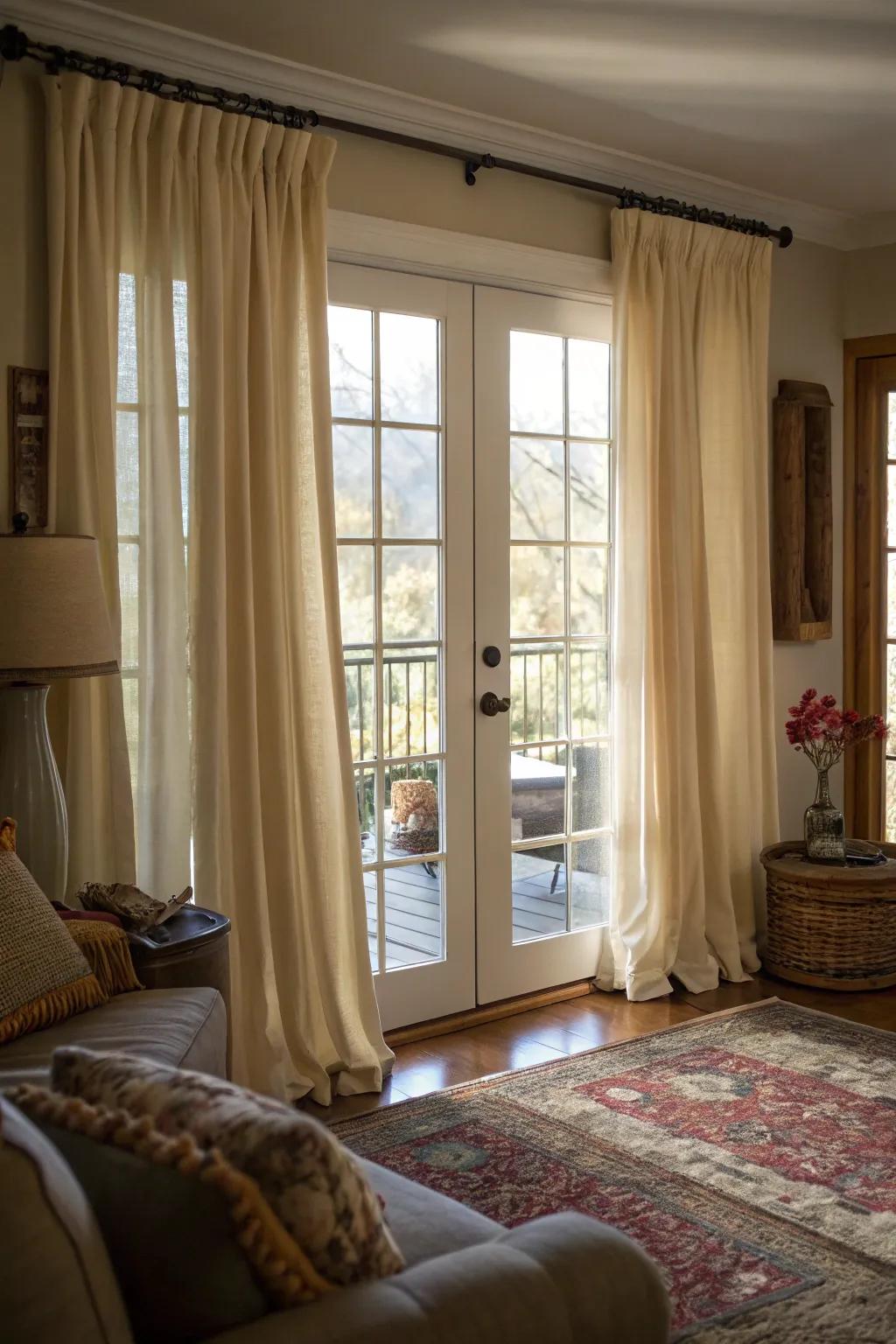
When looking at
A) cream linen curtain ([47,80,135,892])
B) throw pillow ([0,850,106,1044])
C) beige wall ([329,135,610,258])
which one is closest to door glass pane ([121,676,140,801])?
cream linen curtain ([47,80,135,892])

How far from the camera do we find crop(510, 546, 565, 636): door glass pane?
4.18 meters

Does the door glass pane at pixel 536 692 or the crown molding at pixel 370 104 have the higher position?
the crown molding at pixel 370 104

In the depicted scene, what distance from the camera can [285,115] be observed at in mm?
3393

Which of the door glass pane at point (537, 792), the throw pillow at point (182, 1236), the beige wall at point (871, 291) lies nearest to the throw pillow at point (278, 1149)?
the throw pillow at point (182, 1236)

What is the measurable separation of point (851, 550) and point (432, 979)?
262cm

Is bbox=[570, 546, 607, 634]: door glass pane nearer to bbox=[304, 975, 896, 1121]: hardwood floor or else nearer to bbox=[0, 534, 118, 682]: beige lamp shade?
bbox=[304, 975, 896, 1121]: hardwood floor

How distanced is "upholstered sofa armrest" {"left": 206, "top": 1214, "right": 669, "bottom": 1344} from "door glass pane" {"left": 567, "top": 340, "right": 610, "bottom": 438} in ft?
10.6

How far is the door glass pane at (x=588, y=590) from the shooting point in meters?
4.33

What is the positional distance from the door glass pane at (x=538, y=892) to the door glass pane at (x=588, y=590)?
778mm

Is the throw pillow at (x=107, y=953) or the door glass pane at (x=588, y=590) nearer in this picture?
the throw pillow at (x=107, y=953)

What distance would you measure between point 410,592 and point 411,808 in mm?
676

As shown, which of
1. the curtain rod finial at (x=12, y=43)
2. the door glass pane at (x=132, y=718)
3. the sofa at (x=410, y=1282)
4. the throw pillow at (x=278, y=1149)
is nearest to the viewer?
the sofa at (x=410, y=1282)

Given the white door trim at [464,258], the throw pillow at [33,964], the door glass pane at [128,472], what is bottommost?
the throw pillow at [33,964]

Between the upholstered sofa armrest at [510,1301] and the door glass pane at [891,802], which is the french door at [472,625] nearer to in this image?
the door glass pane at [891,802]
